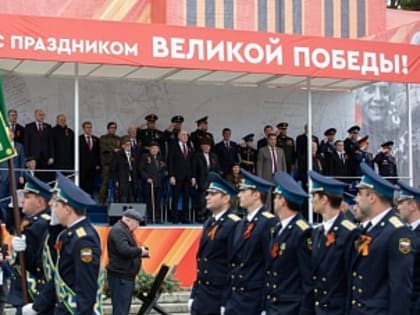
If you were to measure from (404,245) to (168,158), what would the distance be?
36.4ft

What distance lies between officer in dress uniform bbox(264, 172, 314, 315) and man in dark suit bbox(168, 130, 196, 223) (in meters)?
9.49

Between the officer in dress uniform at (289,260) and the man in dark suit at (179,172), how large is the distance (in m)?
9.49

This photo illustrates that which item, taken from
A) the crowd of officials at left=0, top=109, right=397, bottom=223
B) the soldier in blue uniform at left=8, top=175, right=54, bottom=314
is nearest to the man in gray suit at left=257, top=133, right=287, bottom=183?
the crowd of officials at left=0, top=109, right=397, bottom=223

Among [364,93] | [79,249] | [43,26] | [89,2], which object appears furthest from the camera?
[364,93]

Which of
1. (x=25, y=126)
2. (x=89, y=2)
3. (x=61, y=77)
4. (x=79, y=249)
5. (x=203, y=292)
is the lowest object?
(x=203, y=292)

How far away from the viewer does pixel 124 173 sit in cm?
1576

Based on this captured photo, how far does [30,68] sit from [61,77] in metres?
1.29

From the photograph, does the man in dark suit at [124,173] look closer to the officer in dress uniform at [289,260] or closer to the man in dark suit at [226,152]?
the man in dark suit at [226,152]

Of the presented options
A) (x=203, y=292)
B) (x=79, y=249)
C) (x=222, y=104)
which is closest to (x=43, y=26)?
(x=222, y=104)

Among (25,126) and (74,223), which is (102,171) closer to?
(25,126)

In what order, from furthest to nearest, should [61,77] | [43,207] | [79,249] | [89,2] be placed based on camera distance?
1. [89,2]
2. [61,77]
3. [43,207]
4. [79,249]

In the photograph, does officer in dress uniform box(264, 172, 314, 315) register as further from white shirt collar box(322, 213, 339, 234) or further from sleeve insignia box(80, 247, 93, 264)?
sleeve insignia box(80, 247, 93, 264)

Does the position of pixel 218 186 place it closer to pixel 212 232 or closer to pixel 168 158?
pixel 212 232

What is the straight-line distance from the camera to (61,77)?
17172mm
